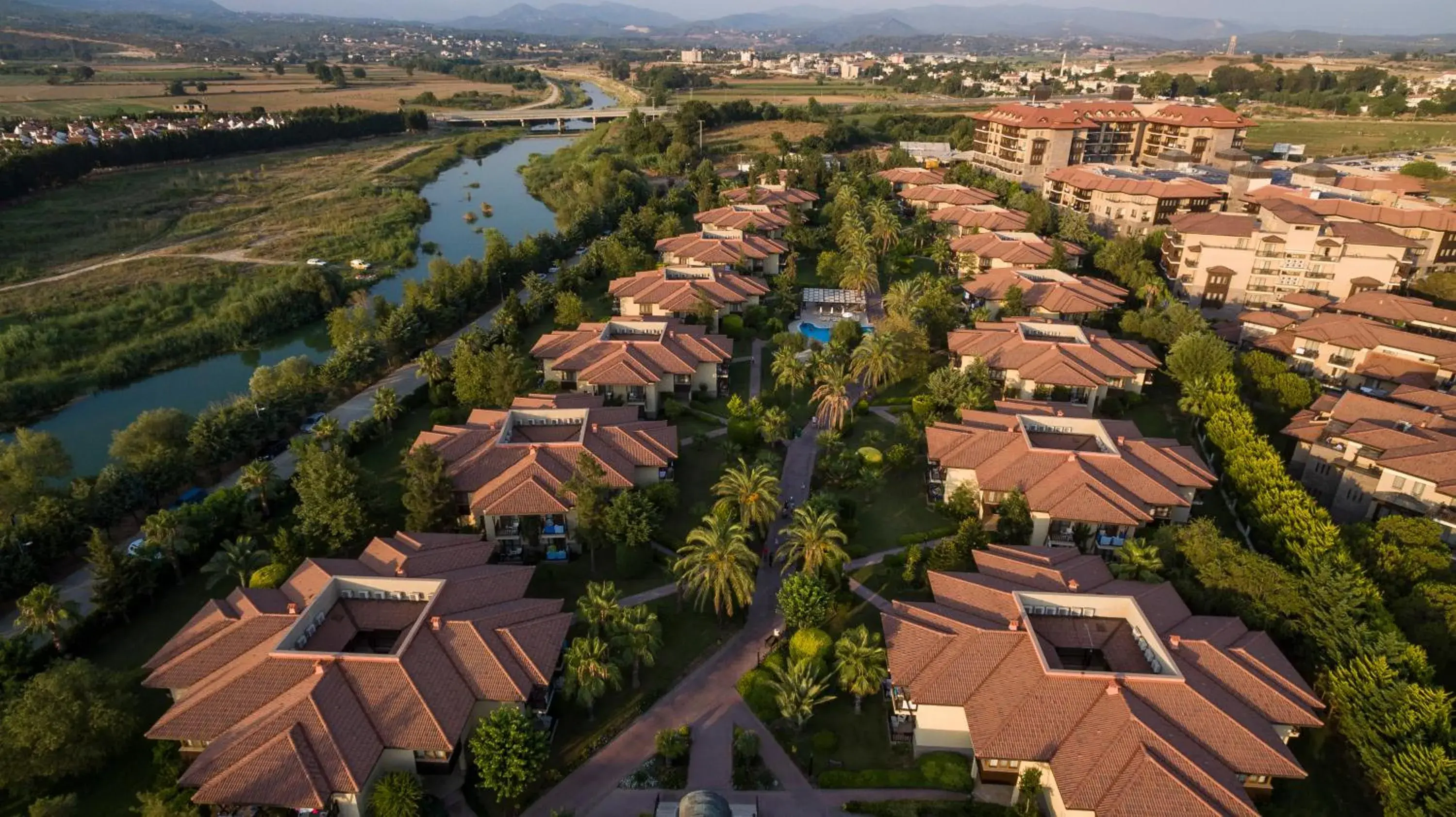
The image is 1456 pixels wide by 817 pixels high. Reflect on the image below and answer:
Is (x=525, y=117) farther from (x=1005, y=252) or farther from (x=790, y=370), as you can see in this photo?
(x=790, y=370)

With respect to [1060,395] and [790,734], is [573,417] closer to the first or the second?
[790,734]

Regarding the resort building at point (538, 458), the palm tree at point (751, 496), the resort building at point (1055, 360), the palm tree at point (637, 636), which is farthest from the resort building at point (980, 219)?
the palm tree at point (637, 636)

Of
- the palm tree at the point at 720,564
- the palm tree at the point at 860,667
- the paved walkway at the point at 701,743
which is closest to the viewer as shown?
the paved walkway at the point at 701,743

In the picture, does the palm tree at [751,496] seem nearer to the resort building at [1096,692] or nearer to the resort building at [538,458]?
the resort building at [538,458]

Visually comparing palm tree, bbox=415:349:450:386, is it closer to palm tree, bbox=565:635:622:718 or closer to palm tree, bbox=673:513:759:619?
palm tree, bbox=673:513:759:619

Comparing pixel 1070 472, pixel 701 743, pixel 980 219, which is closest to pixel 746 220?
pixel 980 219
